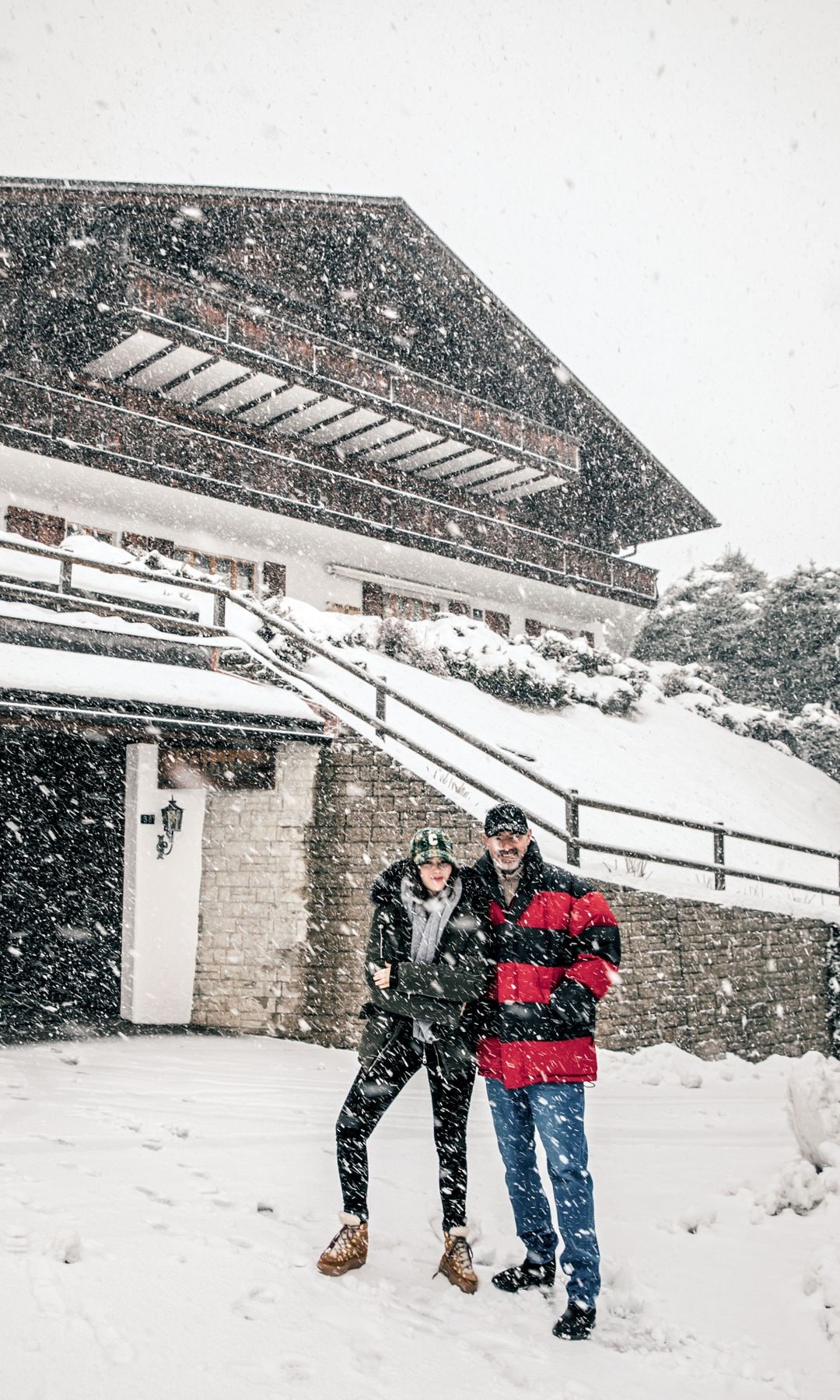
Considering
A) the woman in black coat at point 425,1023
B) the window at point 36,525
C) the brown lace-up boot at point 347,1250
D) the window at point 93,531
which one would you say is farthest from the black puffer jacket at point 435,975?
the window at point 93,531

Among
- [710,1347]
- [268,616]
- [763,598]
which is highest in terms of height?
[763,598]

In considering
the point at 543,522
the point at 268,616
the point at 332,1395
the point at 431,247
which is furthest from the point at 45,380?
the point at 332,1395

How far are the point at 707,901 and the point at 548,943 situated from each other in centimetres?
630

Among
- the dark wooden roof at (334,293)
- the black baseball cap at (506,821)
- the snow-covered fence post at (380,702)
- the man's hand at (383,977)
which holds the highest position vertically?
the dark wooden roof at (334,293)

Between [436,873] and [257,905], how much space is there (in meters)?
5.99

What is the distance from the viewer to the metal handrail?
360 inches

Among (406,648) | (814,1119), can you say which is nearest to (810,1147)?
(814,1119)

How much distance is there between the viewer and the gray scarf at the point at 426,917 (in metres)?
3.93

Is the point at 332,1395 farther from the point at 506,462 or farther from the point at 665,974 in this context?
the point at 506,462

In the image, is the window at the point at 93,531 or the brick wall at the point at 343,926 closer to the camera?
the brick wall at the point at 343,926

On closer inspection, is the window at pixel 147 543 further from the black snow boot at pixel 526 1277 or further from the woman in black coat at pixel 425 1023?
the black snow boot at pixel 526 1277

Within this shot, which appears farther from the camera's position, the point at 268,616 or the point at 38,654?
the point at 268,616

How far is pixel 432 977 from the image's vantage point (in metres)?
3.88

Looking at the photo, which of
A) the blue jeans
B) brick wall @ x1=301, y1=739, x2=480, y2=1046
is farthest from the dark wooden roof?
the blue jeans
